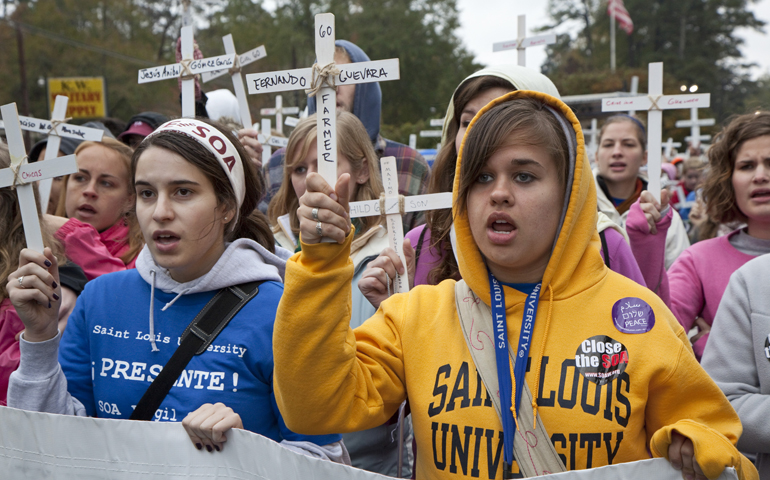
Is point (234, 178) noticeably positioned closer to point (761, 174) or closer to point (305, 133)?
point (305, 133)

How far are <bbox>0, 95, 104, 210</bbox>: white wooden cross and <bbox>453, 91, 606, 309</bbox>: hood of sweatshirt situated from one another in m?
2.15

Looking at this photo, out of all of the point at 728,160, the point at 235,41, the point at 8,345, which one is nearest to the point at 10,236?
the point at 8,345

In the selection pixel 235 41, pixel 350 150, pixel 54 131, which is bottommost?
pixel 350 150

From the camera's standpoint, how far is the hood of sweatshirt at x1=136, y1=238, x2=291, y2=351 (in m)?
2.34

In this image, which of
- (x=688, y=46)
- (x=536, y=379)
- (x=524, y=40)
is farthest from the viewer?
(x=688, y=46)

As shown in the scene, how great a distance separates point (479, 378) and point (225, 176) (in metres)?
1.15

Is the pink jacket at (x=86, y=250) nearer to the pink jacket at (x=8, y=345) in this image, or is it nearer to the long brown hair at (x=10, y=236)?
the long brown hair at (x=10, y=236)

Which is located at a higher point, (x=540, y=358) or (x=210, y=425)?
(x=540, y=358)

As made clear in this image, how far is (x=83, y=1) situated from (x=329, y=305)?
1473 inches

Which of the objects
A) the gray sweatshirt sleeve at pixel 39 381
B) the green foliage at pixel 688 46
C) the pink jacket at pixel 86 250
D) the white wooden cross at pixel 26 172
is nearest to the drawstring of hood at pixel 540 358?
the gray sweatshirt sleeve at pixel 39 381

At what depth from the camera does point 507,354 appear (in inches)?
75.4

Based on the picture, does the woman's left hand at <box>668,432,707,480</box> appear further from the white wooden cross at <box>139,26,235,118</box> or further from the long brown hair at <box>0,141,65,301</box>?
the white wooden cross at <box>139,26,235,118</box>

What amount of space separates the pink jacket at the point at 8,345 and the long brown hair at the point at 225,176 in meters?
0.72

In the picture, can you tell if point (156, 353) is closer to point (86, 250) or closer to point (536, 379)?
point (536, 379)
